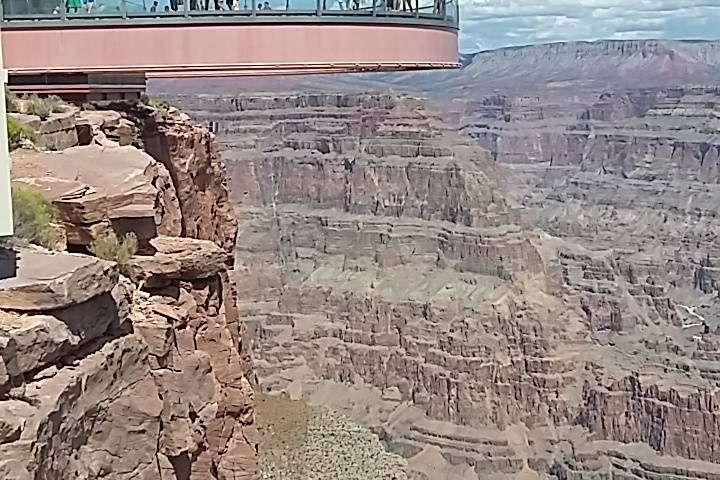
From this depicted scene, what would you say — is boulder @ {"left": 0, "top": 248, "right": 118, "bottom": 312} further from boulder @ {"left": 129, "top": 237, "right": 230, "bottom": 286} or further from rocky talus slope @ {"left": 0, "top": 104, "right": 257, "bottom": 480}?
boulder @ {"left": 129, "top": 237, "right": 230, "bottom": 286}

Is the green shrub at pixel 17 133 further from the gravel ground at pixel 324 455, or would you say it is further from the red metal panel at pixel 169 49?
the gravel ground at pixel 324 455

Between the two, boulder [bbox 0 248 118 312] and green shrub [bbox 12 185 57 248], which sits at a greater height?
green shrub [bbox 12 185 57 248]

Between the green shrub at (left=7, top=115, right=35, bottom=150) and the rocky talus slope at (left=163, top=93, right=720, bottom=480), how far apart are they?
34.3 m

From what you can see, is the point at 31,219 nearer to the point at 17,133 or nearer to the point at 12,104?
the point at 17,133

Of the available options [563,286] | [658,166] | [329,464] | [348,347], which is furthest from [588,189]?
[329,464]

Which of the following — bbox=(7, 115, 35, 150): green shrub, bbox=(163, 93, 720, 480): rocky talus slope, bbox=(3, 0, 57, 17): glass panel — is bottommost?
bbox=(163, 93, 720, 480): rocky talus slope

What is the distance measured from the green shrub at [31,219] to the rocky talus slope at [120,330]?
48 cm

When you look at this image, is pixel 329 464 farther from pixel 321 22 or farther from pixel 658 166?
pixel 658 166

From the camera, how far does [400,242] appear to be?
6769cm

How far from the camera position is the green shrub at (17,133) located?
10.1 metres

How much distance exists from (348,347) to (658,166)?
4269cm

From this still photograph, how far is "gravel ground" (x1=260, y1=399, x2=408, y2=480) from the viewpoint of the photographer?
1597cm

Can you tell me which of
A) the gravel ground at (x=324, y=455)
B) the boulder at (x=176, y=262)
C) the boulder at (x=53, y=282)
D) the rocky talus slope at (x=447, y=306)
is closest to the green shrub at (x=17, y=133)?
the boulder at (x=176, y=262)

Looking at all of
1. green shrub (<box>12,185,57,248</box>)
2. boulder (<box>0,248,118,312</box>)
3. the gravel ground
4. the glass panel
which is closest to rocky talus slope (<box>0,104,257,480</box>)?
boulder (<box>0,248,118,312</box>)
